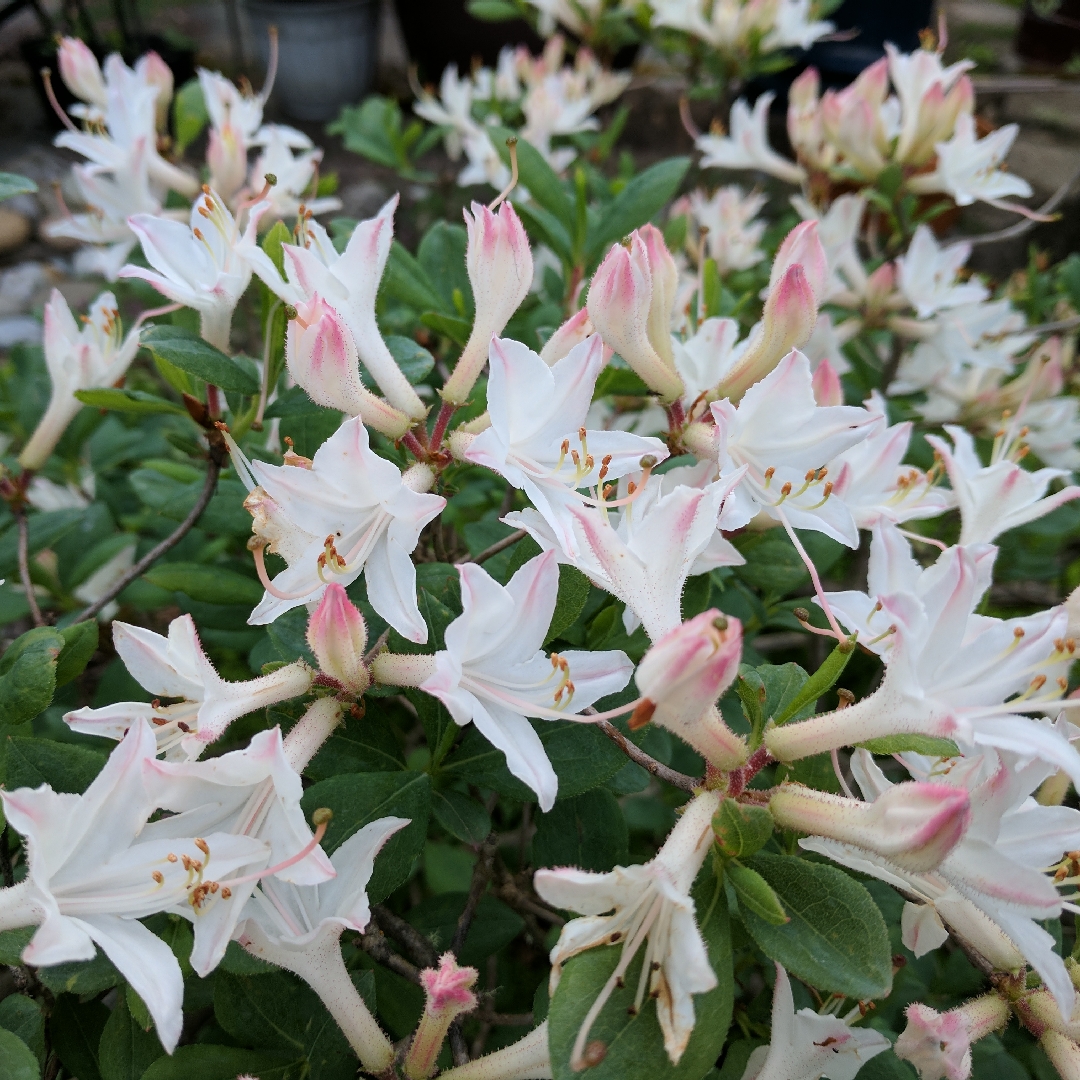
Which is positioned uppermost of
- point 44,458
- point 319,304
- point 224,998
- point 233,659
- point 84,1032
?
point 319,304

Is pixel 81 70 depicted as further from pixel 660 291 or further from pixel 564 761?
pixel 564 761

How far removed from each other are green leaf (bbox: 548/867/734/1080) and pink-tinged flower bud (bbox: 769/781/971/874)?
0.46 feet

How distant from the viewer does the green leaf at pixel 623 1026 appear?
0.67 meters

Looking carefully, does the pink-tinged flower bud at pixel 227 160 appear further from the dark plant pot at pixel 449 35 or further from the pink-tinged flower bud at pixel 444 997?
the dark plant pot at pixel 449 35

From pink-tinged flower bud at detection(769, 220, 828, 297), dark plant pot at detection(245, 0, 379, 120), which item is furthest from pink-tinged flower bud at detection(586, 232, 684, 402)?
dark plant pot at detection(245, 0, 379, 120)

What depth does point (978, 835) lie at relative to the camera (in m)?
0.69

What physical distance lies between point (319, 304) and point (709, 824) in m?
0.53

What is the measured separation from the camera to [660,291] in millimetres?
959

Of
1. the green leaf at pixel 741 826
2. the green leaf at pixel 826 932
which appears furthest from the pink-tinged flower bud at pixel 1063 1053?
the green leaf at pixel 741 826

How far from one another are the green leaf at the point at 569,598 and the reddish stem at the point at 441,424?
0.19m

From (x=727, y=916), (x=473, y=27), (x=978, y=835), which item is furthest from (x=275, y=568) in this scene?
(x=473, y=27)

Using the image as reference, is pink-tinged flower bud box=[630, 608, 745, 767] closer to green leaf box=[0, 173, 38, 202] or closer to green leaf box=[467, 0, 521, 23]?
green leaf box=[0, 173, 38, 202]

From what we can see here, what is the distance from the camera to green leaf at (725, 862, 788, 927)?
720 mm

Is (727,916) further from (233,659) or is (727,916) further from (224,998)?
(233,659)
